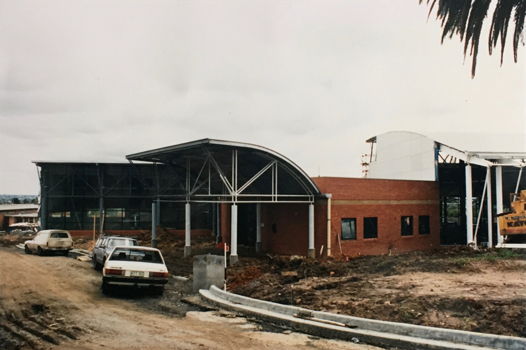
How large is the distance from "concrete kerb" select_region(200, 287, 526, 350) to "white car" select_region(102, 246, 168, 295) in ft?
12.5

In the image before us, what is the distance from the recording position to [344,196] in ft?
74.1

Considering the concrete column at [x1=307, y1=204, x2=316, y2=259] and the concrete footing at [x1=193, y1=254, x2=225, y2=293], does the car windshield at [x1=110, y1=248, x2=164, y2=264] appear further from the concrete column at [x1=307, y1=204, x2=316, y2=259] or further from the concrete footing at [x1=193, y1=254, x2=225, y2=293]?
the concrete column at [x1=307, y1=204, x2=316, y2=259]

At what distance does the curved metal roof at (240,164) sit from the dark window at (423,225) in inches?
343

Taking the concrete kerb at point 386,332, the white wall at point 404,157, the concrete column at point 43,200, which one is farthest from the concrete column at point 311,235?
the concrete column at point 43,200

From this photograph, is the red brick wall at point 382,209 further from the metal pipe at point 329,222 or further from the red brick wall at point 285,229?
the red brick wall at point 285,229

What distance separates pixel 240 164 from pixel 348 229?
7414 mm

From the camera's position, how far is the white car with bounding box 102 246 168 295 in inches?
480

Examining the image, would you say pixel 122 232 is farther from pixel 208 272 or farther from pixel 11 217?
pixel 11 217

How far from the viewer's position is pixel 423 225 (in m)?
26.7

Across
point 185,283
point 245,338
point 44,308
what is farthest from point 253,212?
point 245,338

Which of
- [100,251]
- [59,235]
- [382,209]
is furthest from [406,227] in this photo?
[59,235]

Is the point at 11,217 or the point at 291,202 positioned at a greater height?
the point at 291,202

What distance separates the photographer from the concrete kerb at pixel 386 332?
7078 mm

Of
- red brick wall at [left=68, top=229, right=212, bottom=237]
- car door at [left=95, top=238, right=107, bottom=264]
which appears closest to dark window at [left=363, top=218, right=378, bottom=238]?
car door at [left=95, top=238, right=107, bottom=264]
